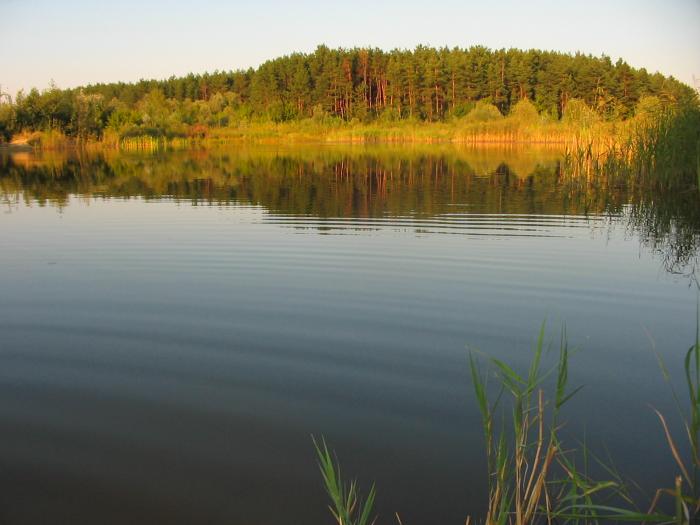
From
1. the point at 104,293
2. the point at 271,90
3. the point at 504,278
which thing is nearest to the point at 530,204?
the point at 504,278

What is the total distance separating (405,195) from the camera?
1416 cm

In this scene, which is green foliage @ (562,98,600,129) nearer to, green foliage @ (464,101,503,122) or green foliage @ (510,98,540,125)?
green foliage @ (510,98,540,125)

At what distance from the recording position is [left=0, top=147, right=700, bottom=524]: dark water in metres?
2.66

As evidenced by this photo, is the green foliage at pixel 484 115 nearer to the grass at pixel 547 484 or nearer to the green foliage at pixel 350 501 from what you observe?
the grass at pixel 547 484

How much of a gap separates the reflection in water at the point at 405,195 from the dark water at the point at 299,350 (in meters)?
0.18

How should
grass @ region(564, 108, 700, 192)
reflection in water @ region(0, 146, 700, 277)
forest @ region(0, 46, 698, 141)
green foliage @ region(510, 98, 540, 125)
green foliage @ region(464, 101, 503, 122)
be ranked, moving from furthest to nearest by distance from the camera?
forest @ region(0, 46, 698, 141) < green foliage @ region(464, 101, 503, 122) < green foliage @ region(510, 98, 540, 125) < grass @ region(564, 108, 700, 192) < reflection in water @ region(0, 146, 700, 277)

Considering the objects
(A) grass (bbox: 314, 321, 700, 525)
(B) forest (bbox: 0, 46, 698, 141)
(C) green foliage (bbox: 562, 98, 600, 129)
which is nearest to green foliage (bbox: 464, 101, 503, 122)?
(B) forest (bbox: 0, 46, 698, 141)

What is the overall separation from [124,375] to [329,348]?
137 cm

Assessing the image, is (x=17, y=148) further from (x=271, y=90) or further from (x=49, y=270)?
(x=49, y=270)

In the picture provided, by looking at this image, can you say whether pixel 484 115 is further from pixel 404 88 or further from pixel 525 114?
pixel 404 88

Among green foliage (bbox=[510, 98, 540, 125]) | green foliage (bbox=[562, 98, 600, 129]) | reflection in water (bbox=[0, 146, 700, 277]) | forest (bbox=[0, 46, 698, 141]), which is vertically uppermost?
forest (bbox=[0, 46, 698, 141])

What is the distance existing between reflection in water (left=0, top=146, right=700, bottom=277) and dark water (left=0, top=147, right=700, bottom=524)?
0.18 meters

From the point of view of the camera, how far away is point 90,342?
445 cm

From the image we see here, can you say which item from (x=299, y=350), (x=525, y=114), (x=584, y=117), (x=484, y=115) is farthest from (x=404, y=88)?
(x=299, y=350)
